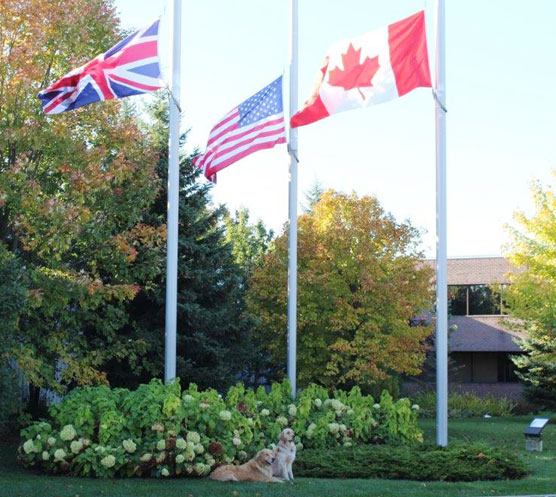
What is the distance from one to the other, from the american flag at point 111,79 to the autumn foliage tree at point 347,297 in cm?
912

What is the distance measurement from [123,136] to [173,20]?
271cm

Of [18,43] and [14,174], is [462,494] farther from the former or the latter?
[18,43]

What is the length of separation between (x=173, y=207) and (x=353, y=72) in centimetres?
384

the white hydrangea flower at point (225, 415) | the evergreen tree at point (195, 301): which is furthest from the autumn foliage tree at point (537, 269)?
the white hydrangea flower at point (225, 415)

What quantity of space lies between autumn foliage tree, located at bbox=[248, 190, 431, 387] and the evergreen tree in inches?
47.9

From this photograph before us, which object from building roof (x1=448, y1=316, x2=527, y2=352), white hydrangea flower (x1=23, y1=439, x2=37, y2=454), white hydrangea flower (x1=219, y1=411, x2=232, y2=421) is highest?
building roof (x1=448, y1=316, x2=527, y2=352)

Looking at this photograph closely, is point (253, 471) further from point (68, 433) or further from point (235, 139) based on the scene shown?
point (235, 139)

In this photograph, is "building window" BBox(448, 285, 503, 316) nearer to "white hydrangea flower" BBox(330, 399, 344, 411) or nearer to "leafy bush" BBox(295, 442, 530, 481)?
"white hydrangea flower" BBox(330, 399, 344, 411)

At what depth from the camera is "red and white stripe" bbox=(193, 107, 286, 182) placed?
646 inches

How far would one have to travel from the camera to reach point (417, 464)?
536 inches

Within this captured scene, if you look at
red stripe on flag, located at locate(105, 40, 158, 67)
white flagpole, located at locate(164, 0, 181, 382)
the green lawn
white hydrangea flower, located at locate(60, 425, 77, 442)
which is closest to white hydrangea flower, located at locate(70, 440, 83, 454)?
white hydrangea flower, located at locate(60, 425, 77, 442)

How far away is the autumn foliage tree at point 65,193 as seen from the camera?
16.0 meters

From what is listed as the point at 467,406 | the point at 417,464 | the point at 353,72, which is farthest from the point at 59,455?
the point at 467,406

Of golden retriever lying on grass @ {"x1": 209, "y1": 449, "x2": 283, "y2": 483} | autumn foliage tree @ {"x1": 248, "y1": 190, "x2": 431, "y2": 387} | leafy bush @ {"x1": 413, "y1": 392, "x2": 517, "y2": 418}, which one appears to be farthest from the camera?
leafy bush @ {"x1": 413, "y1": 392, "x2": 517, "y2": 418}
